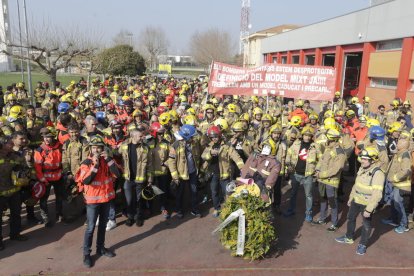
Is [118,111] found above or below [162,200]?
above

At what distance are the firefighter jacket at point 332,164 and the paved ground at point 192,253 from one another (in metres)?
1.03

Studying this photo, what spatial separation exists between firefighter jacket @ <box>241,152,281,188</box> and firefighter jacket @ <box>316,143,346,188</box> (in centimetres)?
105

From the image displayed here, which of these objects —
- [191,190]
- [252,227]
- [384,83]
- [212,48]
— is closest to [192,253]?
[252,227]

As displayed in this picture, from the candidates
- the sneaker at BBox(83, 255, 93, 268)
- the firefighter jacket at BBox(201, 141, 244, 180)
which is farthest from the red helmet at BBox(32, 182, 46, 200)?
the firefighter jacket at BBox(201, 141, 244, 180)

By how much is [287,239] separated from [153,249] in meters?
2.37

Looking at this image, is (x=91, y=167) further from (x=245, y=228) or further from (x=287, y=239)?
(x=287, y=239)

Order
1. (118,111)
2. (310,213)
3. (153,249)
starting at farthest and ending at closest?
(118,111), (310,213), (153,249)

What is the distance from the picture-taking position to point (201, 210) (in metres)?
7.34

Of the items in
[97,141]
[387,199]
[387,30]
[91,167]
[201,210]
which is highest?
[387,30]

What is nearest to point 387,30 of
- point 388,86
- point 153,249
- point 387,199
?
point 388,86

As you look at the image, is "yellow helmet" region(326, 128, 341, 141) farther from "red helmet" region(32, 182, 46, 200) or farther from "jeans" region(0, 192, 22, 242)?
"jeans" region(0, 192, 22, 242)

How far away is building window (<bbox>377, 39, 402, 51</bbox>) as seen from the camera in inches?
659

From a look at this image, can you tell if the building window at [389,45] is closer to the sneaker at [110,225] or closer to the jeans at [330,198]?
the jeans at [330,198]

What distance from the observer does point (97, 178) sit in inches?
197
